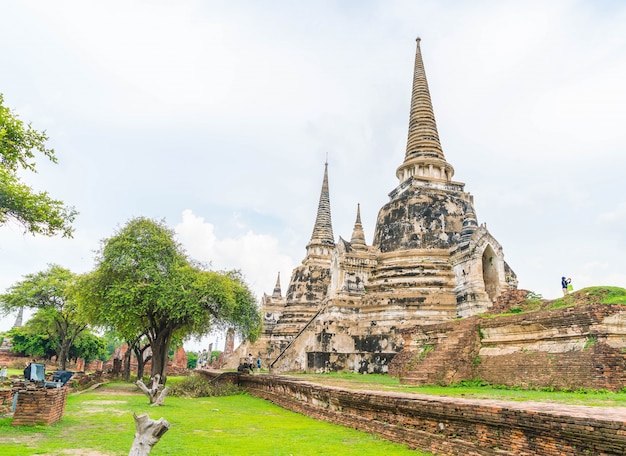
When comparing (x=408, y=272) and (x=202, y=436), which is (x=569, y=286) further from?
(x=202, y=436)

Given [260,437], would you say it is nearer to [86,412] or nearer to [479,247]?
[86,412]

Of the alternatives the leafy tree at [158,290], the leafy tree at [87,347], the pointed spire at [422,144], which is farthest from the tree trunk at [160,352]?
the leafy tree at [87,347]

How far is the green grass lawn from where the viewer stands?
734 cm

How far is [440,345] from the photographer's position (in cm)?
1395

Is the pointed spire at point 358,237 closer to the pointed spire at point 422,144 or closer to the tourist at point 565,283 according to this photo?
the pointed spire at point 422,144

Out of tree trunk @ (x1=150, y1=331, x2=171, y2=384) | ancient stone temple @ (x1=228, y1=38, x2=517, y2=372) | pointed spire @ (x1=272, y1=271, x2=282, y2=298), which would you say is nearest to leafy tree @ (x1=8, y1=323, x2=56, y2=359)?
pointed spire @ (x1=272, y1=271, x2=282, y2=298)

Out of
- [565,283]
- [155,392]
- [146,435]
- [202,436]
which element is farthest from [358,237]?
[146,435]

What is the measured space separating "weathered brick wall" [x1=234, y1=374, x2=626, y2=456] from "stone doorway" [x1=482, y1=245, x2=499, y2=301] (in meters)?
14.8

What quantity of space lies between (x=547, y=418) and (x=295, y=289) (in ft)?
111

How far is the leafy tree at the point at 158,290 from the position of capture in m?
19.2

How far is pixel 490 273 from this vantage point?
23.0 meters

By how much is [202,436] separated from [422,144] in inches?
941

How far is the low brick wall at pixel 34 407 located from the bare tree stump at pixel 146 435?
18.6ft

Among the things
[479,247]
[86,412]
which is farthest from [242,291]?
[479,247]
